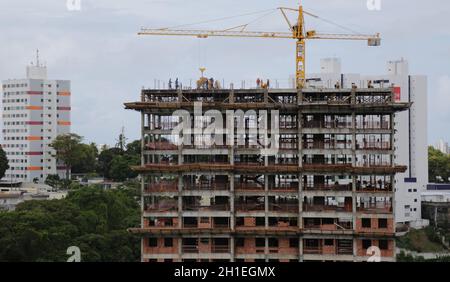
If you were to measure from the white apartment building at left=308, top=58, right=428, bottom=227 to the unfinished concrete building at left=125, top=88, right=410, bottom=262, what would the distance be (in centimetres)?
4282

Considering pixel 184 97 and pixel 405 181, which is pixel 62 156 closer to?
pixel 405 181

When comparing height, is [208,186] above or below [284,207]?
above

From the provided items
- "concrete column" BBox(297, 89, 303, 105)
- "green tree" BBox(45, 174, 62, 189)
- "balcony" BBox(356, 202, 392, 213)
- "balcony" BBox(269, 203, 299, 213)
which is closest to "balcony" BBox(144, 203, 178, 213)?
"balcony" BBox(269, 203, 299, 213)

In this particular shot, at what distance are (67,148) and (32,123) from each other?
460 inches

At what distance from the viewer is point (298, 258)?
45.4 metres

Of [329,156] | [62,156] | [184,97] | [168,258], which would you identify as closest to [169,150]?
[184,97]

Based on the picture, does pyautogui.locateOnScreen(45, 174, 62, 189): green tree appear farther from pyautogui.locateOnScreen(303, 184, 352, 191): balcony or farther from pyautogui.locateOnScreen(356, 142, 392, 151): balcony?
pyautogui.locateOnScreen(356, 142, 392, 151): balcony

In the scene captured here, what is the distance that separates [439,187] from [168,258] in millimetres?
66410

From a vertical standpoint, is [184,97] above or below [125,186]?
above

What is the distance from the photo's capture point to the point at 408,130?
9369cm

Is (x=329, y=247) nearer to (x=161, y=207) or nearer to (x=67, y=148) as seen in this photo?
(x=161, y=207)

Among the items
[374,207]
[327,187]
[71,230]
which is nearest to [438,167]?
[374,207]

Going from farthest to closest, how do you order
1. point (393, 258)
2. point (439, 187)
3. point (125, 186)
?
point (439, 187), point (125, 186), point (393, 258)

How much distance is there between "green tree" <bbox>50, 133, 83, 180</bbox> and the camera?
4188 inches
